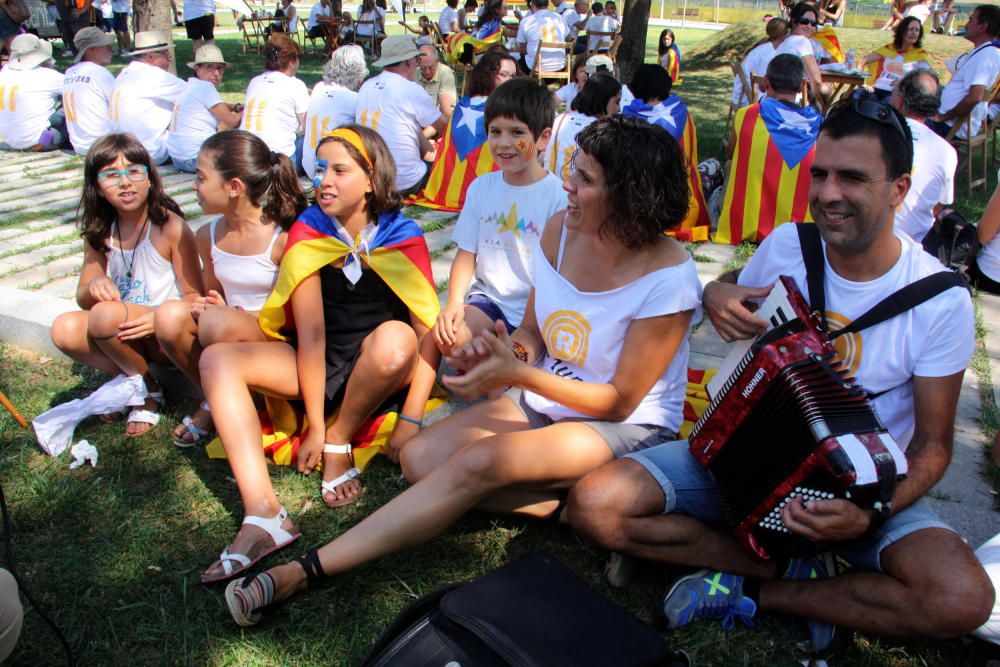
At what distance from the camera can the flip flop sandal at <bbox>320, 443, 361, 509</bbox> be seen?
292 cm

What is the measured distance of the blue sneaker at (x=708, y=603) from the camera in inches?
91.4

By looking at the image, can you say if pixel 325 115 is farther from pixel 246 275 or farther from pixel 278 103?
pixel 246 275

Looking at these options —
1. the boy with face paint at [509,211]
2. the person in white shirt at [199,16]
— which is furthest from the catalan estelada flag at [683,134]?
the person in white shirt at [199,16]

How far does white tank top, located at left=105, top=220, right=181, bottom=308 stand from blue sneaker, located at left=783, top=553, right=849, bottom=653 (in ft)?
9.74

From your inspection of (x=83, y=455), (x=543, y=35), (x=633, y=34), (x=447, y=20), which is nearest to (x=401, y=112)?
(x=633, y=34)

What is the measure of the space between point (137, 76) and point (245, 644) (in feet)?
24.2

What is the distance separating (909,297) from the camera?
225 centimetres

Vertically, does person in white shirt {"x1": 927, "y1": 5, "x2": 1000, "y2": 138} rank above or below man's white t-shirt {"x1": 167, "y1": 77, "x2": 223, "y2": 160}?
above

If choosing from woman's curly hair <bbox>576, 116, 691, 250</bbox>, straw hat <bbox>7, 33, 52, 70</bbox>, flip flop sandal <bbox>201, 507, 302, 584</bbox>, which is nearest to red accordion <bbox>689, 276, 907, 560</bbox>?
woman's curly hair <bbox>576, 116, 691, 250</bbox>

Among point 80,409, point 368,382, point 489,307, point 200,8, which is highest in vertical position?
point 200,8

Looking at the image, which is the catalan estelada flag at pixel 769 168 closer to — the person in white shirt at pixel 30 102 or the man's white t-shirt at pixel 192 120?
the man's white t-shirt at pixel 192 120

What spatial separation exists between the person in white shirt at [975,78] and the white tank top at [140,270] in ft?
25.6

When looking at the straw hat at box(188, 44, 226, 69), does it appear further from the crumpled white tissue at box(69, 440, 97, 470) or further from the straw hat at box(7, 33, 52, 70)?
the crumpled white tissue at box(69, 440, 97, 470)

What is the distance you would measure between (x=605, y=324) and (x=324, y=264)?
124cm
